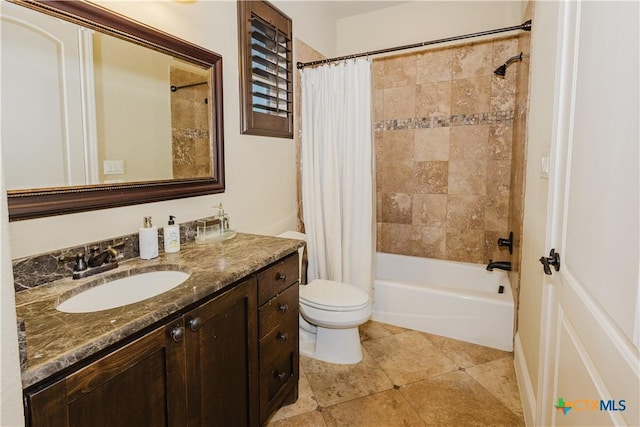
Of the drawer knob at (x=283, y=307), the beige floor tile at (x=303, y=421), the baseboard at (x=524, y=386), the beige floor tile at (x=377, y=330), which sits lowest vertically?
the beige floor tile at (x=303, y=421)

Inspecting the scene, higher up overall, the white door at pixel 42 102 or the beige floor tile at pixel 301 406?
the white door at pixel 42 102

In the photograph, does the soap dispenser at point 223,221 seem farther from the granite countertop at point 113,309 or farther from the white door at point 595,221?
the white door at point 595,221

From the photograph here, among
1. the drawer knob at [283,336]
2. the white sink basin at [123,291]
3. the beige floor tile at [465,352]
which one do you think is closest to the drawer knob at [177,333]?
the white sink basin at [123,291]

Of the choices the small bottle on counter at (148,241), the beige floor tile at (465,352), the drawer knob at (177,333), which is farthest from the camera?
the beige floor tile at (465,352)

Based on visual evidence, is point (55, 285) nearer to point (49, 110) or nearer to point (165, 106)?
point (49, 110)

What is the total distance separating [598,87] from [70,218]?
1.70 metres

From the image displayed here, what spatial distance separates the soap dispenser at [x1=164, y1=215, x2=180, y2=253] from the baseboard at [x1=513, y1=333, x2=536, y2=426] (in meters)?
1.75

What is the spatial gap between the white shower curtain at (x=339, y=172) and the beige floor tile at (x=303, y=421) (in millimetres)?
942

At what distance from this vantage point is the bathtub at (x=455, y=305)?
7.68ft

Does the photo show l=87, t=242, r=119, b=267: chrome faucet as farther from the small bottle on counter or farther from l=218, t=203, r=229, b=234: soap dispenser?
l=218, t=203, r=229, b=234: soap dispenser

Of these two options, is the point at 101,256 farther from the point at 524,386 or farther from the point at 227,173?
the point at 524,386

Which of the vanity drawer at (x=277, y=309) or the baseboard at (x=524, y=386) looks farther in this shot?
the baseboard at (x=524, y=386)

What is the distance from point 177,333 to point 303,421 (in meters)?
1.02

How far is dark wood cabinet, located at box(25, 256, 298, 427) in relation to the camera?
80 centimetres
